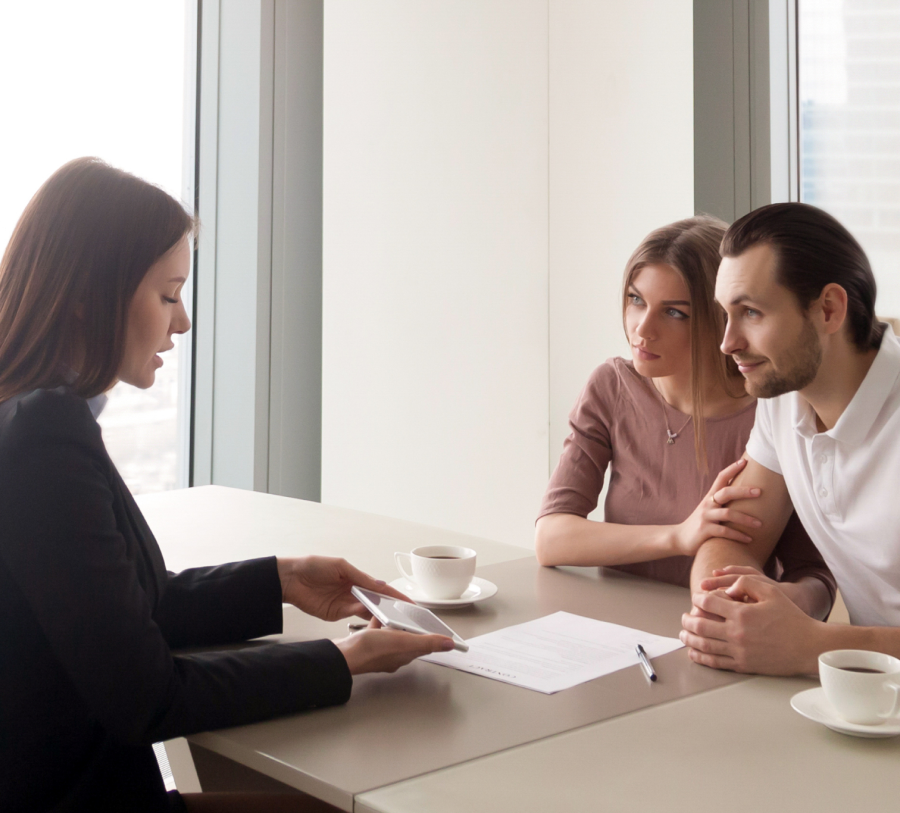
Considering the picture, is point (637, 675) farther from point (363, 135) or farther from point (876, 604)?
point (363, 135)

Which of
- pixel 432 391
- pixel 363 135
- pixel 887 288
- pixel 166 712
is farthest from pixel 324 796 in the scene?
pixel 363 135

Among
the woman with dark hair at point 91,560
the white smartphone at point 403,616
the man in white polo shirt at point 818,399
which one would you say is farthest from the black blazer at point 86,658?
the man in white polo shirt at point 818,399

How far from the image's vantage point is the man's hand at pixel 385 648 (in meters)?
1.03

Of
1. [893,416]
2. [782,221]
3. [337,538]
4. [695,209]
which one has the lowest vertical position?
[337,538]

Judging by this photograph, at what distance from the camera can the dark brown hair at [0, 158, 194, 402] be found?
1013 millimetres

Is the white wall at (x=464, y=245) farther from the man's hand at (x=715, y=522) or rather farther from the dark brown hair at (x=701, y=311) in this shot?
the man's hand at (x=715, y=522)

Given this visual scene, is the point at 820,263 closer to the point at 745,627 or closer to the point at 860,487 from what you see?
the point at 860,487

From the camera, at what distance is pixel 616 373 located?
1877 millimetres

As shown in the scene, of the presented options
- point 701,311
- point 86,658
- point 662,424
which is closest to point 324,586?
point 86,658

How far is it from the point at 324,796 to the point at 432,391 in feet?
8.64

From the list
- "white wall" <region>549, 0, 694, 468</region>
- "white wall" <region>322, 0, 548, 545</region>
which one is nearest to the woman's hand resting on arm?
"white wall" <region>549, 0, 694, 468</region>

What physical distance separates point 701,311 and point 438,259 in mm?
1768

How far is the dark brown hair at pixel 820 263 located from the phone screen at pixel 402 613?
2.47 feet

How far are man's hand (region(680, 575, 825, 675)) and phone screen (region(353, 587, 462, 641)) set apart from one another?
29 centimetres
